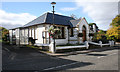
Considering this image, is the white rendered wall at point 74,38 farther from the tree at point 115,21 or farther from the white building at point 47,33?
the tree at point 115,21

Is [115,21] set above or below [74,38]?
above

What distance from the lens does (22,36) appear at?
21016 mm

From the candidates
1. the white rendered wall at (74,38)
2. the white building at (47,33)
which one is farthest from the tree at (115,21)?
the white rendered wall at (74,38)

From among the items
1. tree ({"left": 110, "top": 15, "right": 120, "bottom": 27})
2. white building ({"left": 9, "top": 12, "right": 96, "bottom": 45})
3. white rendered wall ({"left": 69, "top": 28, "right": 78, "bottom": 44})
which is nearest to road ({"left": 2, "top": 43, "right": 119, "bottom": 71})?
white building ({"left": 9, "top": 12, "right": 96, "bottom": 45})

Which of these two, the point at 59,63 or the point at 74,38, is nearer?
the point at 59,63

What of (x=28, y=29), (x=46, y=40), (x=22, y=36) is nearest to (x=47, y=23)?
(x=46, y=40)

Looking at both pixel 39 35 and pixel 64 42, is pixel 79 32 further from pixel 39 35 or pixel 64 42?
pixel 39 35

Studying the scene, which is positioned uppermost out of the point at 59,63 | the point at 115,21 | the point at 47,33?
the point at 115,21

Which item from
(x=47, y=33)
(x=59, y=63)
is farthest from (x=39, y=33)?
(x=59, y=63)

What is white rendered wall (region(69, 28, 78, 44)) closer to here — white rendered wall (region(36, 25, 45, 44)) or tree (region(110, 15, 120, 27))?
white rendered wall (region(36, 25, 45, 44))

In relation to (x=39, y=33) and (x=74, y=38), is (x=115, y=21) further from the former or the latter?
(x=39, y=33)

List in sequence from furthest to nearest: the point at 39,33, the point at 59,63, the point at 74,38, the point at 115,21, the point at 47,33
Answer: the point at 115,21, the point at 74,38, the point at 39,33, the point at 47,33, the point at 59,63

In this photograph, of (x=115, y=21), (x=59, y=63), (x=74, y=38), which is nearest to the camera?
(x=59, y=63)

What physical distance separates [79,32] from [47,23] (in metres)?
6.60
